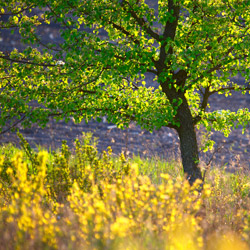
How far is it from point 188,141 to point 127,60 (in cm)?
192

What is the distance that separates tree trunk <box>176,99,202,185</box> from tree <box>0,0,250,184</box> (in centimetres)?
2

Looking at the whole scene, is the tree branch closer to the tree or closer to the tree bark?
the tree

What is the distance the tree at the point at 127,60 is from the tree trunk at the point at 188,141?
0.06 feet

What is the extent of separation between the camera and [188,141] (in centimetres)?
630

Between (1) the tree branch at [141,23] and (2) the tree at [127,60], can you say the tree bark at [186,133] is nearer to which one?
(2) the tree at [127,60]

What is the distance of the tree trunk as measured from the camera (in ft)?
20.6

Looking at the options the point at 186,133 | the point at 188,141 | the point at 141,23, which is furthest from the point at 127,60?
the point at 188,141

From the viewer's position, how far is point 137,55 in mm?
5367

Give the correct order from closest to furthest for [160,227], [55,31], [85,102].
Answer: [160,227] → [85,102] → [55,31]

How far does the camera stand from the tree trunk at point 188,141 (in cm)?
628

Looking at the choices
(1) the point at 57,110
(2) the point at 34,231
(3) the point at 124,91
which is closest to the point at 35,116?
(1) the point at 57,110

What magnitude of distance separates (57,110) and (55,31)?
15.3 meters

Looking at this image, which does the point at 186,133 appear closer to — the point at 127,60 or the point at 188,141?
the point at 188,141

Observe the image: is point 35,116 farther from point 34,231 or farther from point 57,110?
point 34,231
